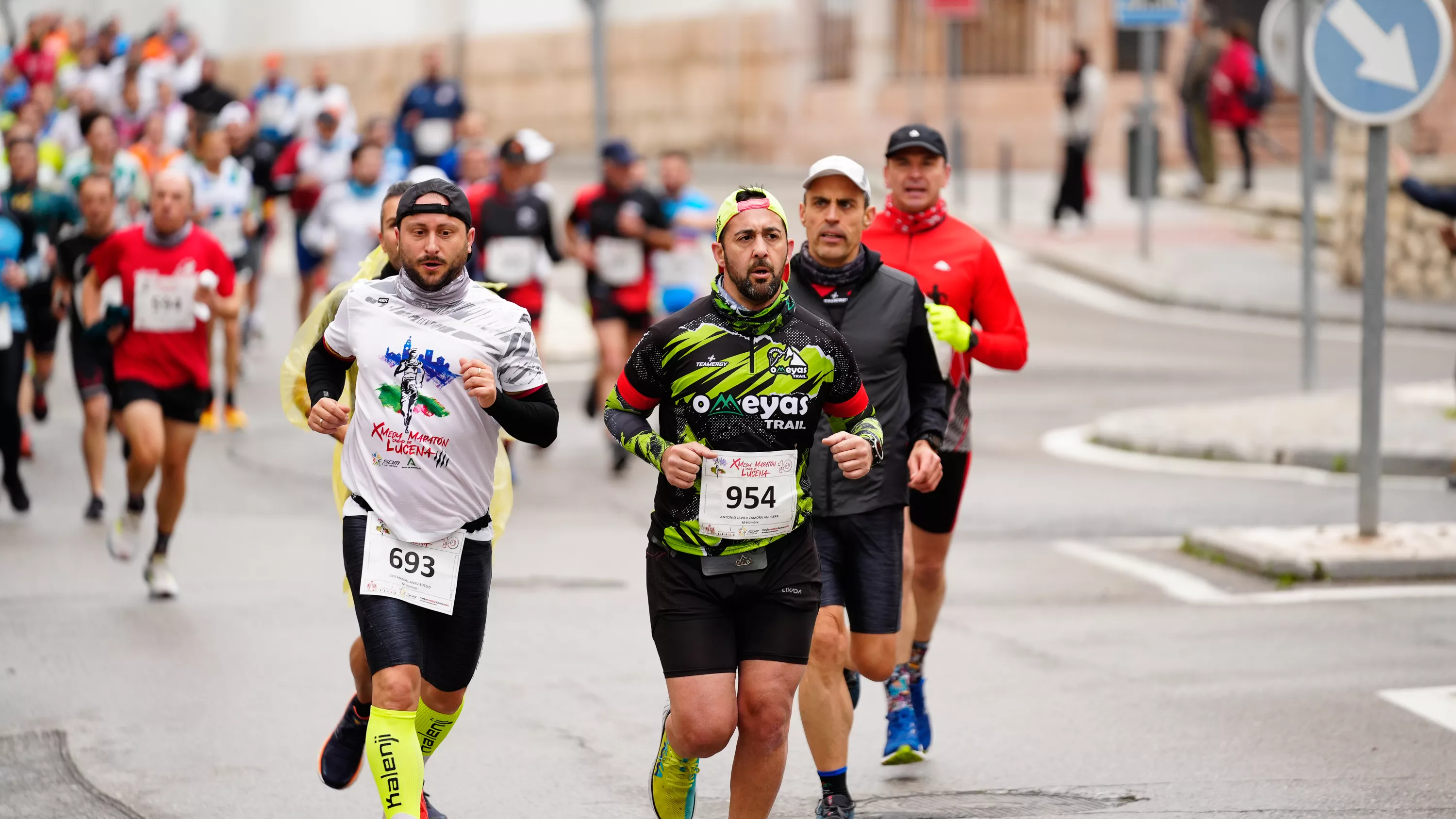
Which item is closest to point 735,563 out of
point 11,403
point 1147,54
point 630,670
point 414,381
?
point 414,381

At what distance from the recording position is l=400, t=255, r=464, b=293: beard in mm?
5855

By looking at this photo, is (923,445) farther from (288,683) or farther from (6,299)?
(6,299)

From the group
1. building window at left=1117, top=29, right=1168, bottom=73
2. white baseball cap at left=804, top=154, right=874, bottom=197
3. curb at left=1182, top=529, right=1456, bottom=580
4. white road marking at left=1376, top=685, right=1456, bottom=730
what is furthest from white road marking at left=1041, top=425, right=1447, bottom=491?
building window at left=1117, top=29, right=1168, bottom=73

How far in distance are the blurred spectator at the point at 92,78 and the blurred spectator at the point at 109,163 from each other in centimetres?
1144

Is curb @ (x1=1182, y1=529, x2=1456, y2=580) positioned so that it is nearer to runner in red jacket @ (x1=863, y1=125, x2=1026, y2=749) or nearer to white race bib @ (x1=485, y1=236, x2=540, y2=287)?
runner in red jacket @ (x1=863, y1=125, x2=1026, y2=749)

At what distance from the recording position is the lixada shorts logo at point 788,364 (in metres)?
5.68

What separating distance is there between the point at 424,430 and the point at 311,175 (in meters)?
12.6

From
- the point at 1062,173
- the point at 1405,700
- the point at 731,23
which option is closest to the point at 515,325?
the point at 1405,700

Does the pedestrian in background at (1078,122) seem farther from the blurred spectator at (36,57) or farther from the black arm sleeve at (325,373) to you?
the black arm sleeve at (325,373)

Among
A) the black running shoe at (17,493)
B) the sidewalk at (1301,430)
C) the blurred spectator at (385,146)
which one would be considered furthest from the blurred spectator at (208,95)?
the sidewalk at (1301,430)

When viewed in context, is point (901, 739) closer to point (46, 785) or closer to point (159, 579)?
point (46, 785)

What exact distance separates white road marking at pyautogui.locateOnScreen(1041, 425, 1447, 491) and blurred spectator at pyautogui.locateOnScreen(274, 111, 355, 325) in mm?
6230

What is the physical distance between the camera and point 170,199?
9906mm

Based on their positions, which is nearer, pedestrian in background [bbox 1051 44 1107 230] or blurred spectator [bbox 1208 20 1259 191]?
pedestrian in background [bbox 1051 44 1107 230]
